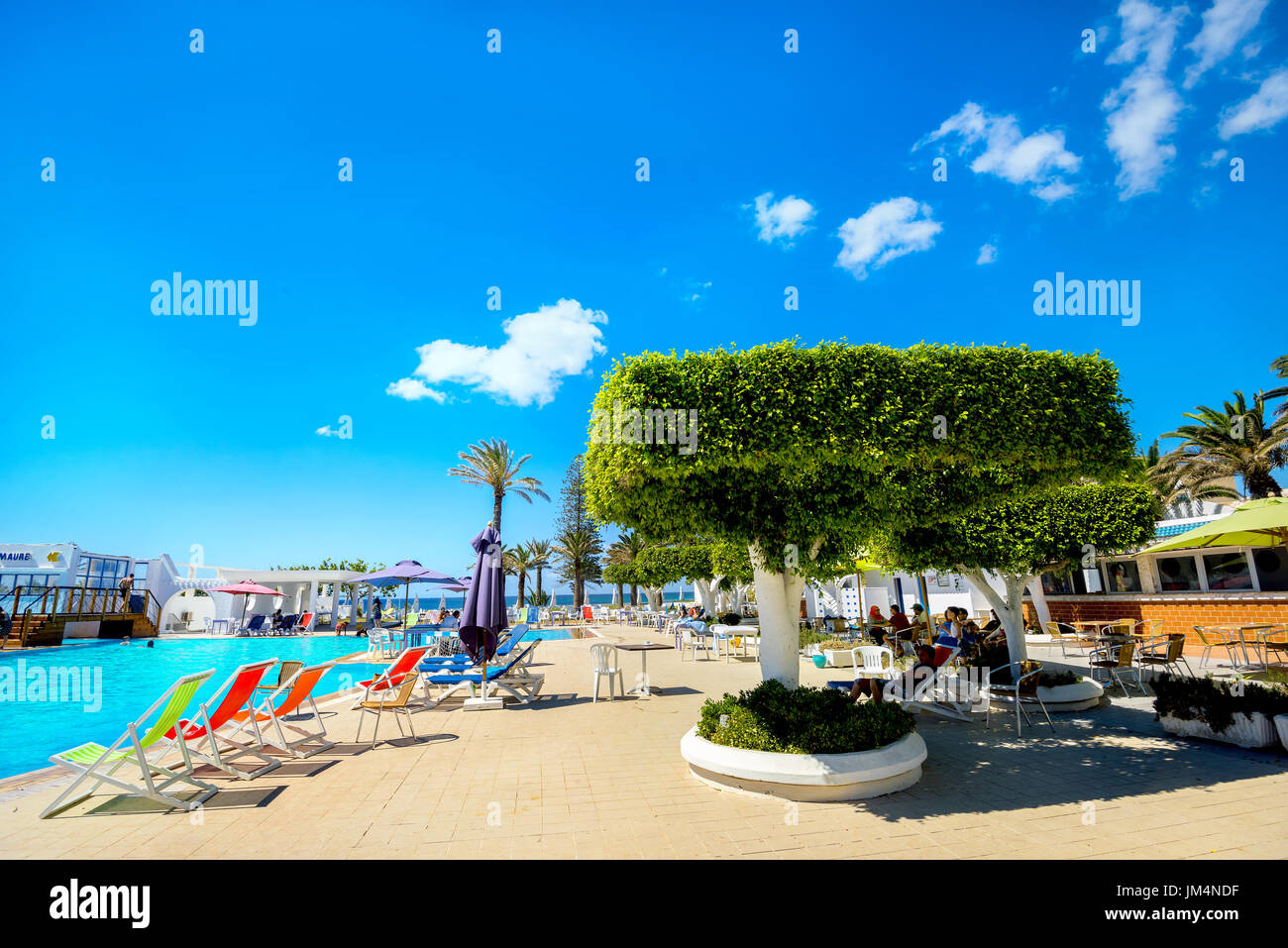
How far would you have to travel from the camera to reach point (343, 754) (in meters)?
6.84

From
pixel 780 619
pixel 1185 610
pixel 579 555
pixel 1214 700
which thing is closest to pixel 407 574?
pixel 780 619

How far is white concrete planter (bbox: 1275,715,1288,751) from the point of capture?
588cm

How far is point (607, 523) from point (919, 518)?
4.08 meters

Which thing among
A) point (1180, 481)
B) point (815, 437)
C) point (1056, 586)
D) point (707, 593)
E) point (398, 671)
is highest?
point (1180, 481)

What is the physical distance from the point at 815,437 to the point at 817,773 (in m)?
2.92

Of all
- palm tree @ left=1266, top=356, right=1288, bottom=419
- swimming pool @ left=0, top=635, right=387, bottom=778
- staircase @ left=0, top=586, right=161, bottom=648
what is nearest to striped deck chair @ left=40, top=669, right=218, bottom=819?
swimming pool @ left=0, top=635, right=387, bottom=778

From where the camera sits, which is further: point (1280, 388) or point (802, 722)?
point (1280, 388)

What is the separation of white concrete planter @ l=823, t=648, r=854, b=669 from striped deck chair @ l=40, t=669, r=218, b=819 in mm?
11973

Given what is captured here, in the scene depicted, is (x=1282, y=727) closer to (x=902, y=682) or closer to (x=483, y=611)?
(x=902, y=682)

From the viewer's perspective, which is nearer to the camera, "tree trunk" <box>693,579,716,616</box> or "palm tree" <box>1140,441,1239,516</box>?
"palm tree" <box>1140,441,1239,516</box>

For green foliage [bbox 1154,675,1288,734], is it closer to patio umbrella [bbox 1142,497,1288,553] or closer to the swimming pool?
patio umbrella [bbox 1142,497,1288,553]

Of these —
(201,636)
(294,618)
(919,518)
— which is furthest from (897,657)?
(201,636)

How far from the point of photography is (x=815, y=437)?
5254mm
